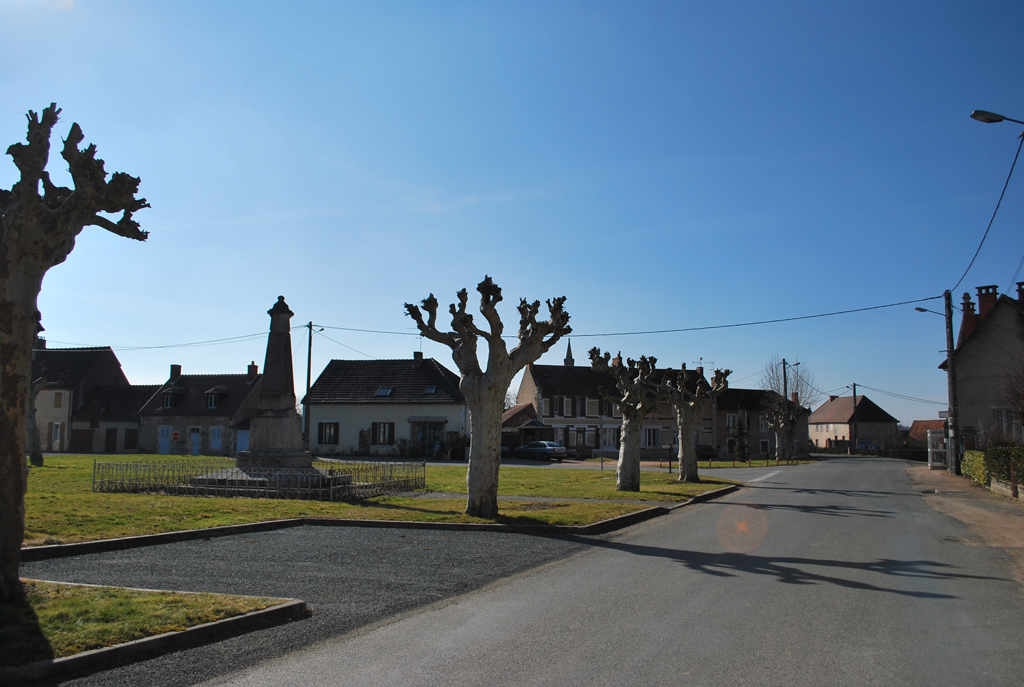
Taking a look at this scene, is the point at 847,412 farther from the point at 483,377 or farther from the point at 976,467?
the point at 483,377

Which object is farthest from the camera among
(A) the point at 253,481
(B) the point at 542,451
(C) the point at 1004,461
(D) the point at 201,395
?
(D) the point at 201,395

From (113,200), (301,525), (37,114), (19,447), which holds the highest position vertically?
(37,114)

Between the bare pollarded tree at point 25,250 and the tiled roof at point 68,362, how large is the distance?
56.9 metres

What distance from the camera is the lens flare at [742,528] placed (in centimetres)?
1188

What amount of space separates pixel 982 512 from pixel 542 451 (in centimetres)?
3493

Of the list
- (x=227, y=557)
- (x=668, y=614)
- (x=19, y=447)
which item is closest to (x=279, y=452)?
(x=227, y=557)

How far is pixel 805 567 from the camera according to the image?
9.83 metres

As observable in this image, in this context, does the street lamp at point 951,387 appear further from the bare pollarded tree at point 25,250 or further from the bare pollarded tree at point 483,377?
the bare pollarded tree at point 25,250

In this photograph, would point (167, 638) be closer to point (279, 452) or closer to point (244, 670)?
point (244, 670)

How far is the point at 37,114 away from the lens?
23.3ft

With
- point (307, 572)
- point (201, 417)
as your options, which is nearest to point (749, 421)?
point (201, 417)

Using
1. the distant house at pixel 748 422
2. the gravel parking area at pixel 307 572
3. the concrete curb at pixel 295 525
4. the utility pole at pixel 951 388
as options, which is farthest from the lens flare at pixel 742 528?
the distant house at pixel 748 422

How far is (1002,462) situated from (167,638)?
986 inches

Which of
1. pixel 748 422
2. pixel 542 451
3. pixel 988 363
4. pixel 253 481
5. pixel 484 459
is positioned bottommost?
pixel 542 451
